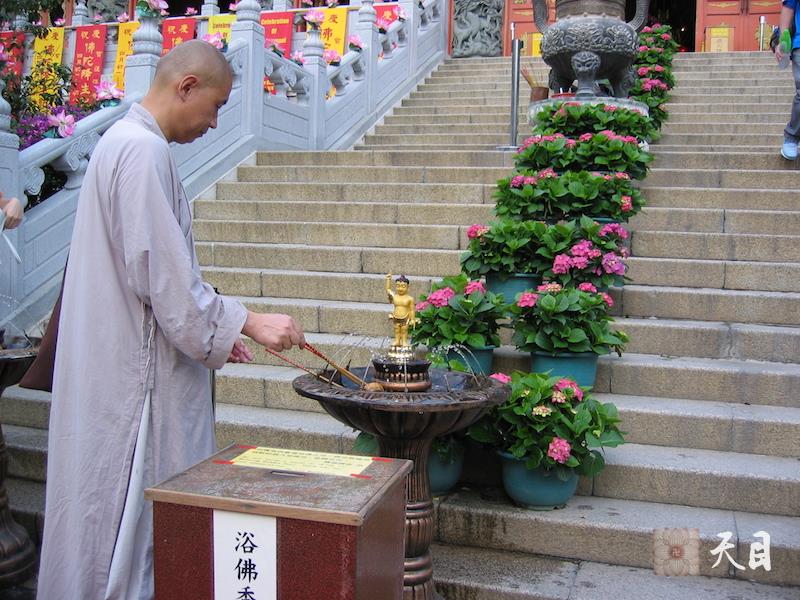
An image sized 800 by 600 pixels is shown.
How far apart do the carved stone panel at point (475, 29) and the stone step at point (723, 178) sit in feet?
27.0

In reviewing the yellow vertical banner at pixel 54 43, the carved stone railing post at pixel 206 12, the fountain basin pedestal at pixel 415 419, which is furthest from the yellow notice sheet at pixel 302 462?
the yellow vertical banner at pixel 54 43

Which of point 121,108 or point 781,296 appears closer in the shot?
point 781,296

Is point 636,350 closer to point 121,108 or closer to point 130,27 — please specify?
point 121,108

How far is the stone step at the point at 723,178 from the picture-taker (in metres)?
6.70

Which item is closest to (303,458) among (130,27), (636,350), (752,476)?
(752,476)

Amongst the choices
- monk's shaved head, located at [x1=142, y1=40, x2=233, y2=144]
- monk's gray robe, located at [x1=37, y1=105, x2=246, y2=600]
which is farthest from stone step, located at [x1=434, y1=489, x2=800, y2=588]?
monk's shaved head, located at [x1=142, y1=40, x2=233, y2=144]

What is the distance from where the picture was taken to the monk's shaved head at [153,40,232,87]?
92.9 inches

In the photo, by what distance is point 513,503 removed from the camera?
12.0 ft

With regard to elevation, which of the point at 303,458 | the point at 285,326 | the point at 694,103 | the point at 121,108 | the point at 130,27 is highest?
the point at 130,27

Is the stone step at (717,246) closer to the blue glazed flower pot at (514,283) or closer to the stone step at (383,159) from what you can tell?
the blue glazed flower pot at (514,283)

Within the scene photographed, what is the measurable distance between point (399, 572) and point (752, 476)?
206cm

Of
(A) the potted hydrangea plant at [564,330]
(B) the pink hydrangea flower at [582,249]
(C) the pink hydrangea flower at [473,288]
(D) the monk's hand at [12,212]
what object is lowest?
(A) the potted hydrangea plant at [564,330]

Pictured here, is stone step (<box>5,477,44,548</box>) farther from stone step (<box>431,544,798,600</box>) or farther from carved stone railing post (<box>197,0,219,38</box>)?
carved stone railing post (<box>197,0,219,38</box>)

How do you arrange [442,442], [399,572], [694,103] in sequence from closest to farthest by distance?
[399,572] < [442,442] < [694,103]
